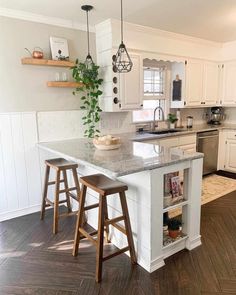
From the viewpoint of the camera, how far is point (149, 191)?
202 centimetres

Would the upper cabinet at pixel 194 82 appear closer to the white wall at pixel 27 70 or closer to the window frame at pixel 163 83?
the window frame at pixel 163 83

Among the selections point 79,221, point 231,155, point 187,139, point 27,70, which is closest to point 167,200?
point 79,221

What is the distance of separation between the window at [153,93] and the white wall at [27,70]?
1.42 meters

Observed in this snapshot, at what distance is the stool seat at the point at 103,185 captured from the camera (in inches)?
78.5

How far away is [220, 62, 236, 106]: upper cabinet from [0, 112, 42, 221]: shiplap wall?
3.76 meters

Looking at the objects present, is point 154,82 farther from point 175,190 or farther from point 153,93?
point 175,190

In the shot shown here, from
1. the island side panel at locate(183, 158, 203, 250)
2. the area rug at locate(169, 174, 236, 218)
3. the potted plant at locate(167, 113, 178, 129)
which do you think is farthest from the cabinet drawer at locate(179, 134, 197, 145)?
the island side panel at locate(183, 158, 203, 250)

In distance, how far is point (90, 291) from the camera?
74.4 inches

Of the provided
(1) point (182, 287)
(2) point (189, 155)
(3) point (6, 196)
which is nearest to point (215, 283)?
(1) point (182, 287)

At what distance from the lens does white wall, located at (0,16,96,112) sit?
2.93 metres

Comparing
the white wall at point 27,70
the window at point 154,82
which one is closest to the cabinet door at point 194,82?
the window at point 154,82

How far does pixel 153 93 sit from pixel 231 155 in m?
1.95

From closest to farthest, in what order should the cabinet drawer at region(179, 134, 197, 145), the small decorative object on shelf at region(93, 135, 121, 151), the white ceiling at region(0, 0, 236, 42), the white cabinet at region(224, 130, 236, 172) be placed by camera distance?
the small decorative object on shelf at region(93, 135, 121, 151) → the white ceiling at region(0, 0, 236, 42) → the cabinet drawer at region(179, 134, 197, 145) → the white cabinet at region(224, 130, 236, 172)

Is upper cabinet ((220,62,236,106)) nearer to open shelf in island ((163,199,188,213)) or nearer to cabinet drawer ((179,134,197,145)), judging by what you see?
cabinet drawer ((179,134,197,145))
